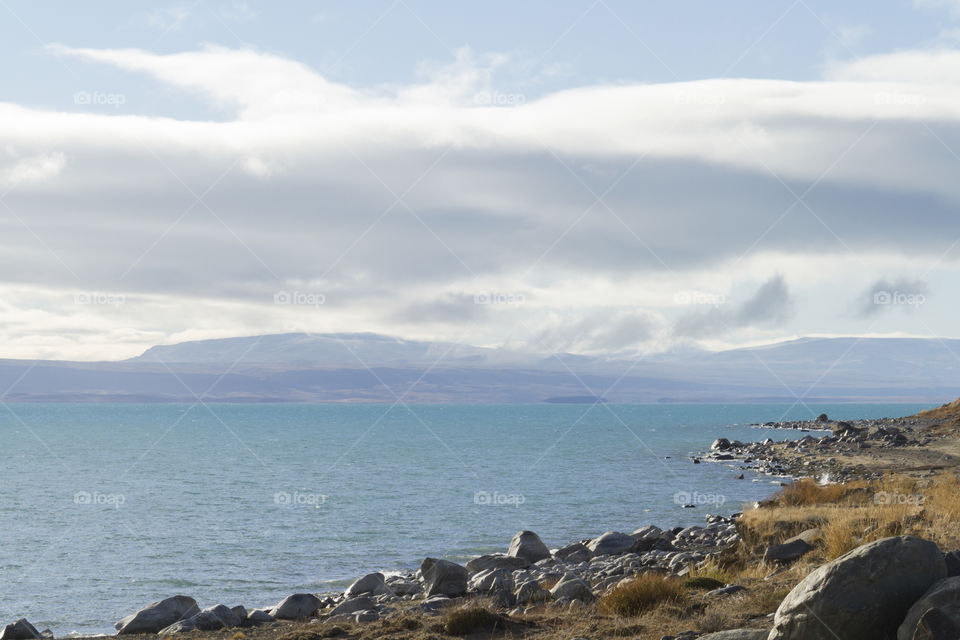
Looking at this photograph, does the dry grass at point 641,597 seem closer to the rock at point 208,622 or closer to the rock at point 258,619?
the rock at point 258,619

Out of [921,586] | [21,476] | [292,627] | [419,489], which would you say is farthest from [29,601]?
[21,476]

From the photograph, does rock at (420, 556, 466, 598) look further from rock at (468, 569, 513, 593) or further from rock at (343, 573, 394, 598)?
rock at (343, 573, 394, 598)

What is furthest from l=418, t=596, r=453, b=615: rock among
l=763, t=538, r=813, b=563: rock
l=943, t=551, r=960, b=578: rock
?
l=943, t=551, r=960, b=578: rock

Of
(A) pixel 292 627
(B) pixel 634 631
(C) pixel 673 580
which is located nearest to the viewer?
(B) pixel 634 631

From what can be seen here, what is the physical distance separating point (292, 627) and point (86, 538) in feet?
71.9

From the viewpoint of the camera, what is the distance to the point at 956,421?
76375mm

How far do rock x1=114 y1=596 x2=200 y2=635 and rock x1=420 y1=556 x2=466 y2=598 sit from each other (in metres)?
5.44

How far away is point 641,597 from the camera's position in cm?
1411

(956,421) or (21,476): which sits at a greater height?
(21,476)

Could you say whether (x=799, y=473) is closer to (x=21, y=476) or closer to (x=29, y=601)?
(x=29, y=601)

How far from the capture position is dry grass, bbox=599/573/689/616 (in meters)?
14.0

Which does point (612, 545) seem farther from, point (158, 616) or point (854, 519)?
point (158, 616)

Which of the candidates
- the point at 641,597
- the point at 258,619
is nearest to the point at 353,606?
the point at 258,619

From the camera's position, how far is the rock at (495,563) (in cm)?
2516
